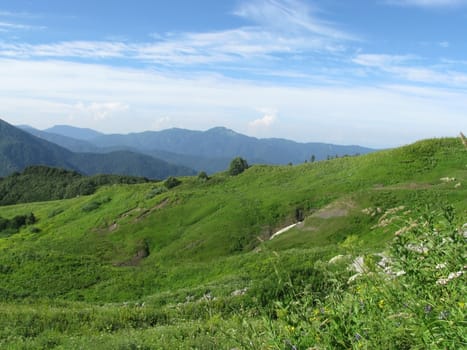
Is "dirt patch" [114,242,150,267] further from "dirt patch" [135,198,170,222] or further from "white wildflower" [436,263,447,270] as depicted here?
"white wildflower" [436,263,447,270]

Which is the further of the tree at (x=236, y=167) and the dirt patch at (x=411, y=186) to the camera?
the tree at (x=236, y=167)

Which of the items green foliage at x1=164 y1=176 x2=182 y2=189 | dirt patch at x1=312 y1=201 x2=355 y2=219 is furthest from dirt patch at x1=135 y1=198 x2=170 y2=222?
dirt patch at x1=312 y1=201 x2=355 y2=219

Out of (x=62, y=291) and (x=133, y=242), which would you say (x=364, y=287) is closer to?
(x=62, y=291)

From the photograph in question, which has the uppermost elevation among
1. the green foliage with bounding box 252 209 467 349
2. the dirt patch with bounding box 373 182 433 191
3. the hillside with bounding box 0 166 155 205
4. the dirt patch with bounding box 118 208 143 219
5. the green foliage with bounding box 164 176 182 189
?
the green foliage with bounding box 252 209 467 349

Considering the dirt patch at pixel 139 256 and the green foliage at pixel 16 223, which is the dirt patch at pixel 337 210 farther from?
the green foliage at pixel 16 223

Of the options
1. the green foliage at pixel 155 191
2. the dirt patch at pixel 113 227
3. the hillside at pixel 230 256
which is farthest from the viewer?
the green foliage at pixel 155 191

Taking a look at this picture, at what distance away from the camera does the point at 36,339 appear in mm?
9922

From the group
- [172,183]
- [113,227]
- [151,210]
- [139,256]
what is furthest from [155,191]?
[139,256]

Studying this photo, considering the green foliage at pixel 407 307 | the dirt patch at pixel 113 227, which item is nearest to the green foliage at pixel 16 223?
the dirt patch at pixel 113 227

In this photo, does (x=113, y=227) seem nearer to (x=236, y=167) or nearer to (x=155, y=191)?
(x=155, y=191)

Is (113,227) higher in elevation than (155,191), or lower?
lower

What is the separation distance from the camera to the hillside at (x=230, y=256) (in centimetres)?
459

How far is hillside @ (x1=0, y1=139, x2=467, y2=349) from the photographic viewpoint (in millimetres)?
4594

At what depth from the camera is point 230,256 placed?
33.3 m
